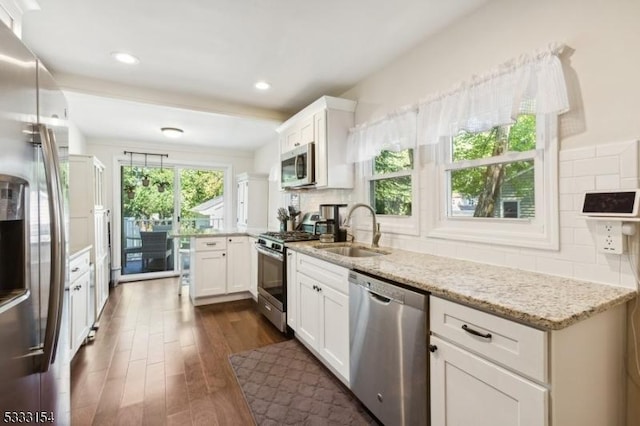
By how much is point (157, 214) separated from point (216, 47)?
381 cm

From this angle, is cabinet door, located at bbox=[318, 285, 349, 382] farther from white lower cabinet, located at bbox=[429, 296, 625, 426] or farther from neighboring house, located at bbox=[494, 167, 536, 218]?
neighboring house, located at bbox=[494, 167, 536, 218]

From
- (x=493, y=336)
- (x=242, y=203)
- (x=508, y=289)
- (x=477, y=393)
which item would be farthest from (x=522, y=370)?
(x=242, y=203)

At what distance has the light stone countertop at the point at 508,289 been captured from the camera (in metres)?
0.98

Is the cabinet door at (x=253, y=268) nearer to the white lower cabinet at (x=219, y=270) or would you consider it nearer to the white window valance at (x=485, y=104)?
the white lower cabinet at (x=219, y=270)

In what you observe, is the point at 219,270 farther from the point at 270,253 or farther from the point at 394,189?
the point at 394,189

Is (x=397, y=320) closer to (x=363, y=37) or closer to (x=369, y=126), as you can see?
(x=369, y=126)

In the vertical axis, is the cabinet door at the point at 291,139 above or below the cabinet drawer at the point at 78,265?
above

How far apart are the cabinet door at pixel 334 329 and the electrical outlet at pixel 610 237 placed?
1283 millimetres

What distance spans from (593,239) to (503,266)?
441 millimetres

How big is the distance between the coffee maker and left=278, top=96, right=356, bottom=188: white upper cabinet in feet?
0.73

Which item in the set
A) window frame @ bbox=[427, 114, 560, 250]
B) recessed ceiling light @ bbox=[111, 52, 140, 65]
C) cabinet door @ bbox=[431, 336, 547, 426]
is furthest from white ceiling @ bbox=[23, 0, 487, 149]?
cabinet door @ bbox=[431, 336, 547, 426]

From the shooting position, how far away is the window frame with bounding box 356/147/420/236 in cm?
226

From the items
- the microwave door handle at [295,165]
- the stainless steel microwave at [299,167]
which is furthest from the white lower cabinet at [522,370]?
the microwave door handle at [295,165]

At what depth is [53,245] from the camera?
1014 mm
